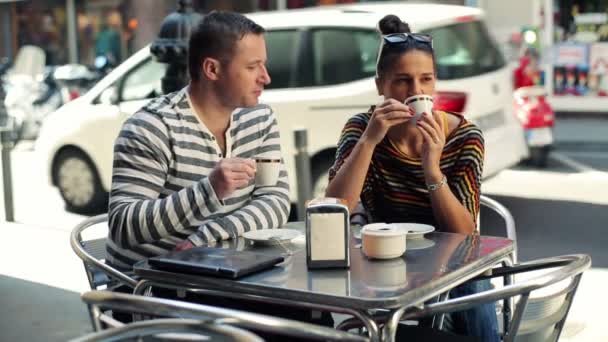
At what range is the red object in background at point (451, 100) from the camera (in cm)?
803

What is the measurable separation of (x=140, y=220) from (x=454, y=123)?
116cm

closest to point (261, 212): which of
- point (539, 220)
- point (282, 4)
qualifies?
point (539, 220)

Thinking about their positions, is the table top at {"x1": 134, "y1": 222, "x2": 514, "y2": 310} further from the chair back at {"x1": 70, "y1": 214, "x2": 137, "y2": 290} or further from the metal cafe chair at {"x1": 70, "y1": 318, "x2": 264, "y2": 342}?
the metal cafe chair at {"x1": 70, "y1": 318, "x2": 264, "y2": 342}

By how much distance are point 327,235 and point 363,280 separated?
7.5 inches

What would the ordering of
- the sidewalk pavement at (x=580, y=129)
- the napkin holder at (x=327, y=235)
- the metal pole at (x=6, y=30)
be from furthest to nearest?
the metal pole at (x=6, y=30) < the sidewalk pavement at (x=580, y=129) < the napkin holder at (x=327, y=235)

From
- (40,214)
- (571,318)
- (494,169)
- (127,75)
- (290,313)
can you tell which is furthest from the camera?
(40,214)

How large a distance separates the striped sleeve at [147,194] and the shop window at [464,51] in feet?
16.1

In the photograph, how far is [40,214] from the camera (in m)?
9.87

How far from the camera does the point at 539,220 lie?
8750mm

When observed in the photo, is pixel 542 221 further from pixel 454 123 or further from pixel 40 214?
pixel 454 123

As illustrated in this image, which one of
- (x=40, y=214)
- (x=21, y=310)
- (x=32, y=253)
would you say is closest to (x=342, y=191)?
(x=21, y=310)

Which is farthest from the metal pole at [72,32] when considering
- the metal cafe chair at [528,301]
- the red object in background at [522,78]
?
the metal cafe chair at [528,301]

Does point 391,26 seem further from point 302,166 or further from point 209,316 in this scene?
point 302,166

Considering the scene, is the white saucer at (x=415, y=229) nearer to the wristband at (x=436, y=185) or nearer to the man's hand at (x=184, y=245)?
the wristband at (x=436, y=185)
